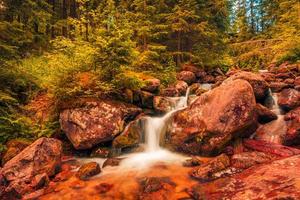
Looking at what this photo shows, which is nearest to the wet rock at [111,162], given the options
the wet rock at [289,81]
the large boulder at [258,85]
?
the large boulder at [258,85]

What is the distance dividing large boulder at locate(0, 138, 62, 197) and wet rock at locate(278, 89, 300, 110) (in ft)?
32.8

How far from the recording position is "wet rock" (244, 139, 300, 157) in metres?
8.77

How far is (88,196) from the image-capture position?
288 inches

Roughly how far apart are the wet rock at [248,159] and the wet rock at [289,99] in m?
3.71

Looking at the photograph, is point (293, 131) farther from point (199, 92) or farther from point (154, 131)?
point (199, 92)

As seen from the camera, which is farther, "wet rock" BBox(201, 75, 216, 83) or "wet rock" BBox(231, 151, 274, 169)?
"wet rock" BBox(201, 75, 216, 83)

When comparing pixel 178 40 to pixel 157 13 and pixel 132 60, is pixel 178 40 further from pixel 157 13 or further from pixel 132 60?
pixel 132 60

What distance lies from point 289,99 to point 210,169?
19.9 feet

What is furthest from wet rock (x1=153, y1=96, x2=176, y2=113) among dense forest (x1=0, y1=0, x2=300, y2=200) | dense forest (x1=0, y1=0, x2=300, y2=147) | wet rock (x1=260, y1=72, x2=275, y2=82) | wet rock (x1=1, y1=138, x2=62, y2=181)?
wet rock (x1=260, y1=72, x2=275, y2=82)

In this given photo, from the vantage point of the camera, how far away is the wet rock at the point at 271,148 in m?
8.77

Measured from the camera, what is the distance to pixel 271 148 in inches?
361

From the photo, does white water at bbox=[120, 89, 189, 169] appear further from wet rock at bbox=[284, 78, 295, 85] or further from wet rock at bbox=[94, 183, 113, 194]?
wet rock at bbox=[284, 78, 295, 85]

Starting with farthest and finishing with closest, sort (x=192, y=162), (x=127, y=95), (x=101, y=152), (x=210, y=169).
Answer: (x=127, y=95) → (x=101, y=152) → (x=192, y=162) → (x=210, y=169)

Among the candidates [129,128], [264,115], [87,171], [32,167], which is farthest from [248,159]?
[32,167]
